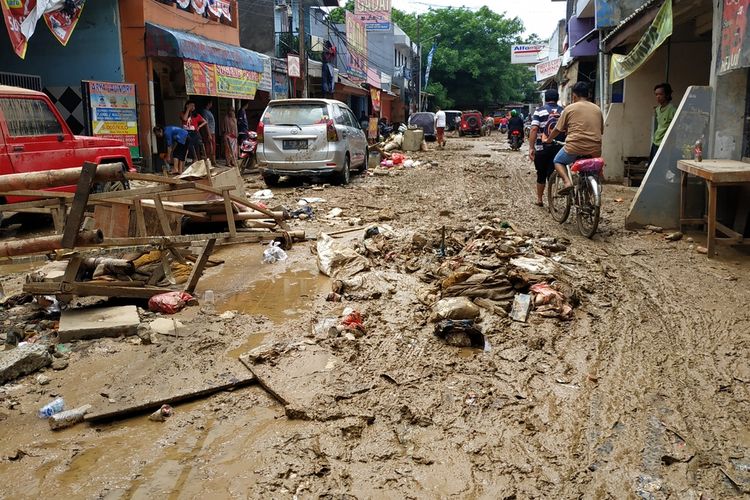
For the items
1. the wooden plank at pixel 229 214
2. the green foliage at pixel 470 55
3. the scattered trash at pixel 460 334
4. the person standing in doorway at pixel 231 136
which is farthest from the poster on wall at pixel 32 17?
the green foliage at pixel 470 55

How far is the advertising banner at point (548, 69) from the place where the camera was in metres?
32.1

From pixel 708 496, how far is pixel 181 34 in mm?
15656

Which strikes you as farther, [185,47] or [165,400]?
[185,47]

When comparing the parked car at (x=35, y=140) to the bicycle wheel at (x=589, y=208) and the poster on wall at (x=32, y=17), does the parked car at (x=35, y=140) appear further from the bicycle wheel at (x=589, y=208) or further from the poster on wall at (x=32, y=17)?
the bicycle wheel at (x=589, y=208)

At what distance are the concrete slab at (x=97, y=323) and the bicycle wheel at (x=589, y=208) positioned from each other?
5044mm

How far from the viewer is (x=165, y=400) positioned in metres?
3.48

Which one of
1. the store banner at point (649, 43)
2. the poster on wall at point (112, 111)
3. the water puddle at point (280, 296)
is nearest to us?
the water puddle at point (280, 296)

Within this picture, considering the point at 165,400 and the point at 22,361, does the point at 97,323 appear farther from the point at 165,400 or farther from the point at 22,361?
the point at 165,400

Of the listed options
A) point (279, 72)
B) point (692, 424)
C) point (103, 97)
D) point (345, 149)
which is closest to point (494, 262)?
point (692, 424)

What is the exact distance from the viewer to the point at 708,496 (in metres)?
2.57

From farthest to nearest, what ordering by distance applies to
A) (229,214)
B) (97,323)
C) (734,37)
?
1. (734,37)
2. (229,214)
3. (97,323)

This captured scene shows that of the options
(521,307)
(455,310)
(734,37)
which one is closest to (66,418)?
(455,310)

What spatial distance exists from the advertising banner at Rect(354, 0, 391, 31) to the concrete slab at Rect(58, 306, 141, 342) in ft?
119

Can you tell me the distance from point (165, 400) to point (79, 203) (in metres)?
1.60
